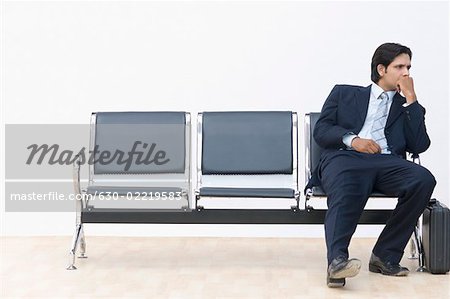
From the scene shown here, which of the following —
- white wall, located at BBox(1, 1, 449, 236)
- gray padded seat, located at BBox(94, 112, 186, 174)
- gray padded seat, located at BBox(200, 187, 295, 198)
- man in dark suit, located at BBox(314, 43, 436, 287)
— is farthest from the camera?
white wall, located at BBox(1, 1, 449, 236)

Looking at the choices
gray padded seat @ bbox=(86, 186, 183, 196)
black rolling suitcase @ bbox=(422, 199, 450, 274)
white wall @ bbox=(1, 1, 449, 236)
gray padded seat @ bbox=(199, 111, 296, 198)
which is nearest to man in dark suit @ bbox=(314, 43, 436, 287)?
black rolling suitcase @ bbox=(422, 199, 450, 274)

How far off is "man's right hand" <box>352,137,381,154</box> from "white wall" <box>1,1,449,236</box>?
1.28 metres

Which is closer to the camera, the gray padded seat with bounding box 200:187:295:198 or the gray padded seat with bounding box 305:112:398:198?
the gray padded seat with bounding box 200:187:295:198

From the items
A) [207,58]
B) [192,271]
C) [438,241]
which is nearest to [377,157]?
[438,241]

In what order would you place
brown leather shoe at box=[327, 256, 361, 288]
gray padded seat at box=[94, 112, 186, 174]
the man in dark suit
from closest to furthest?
1. brown leather shoe at box=[327, 256, 361, 288]
2. the man in dark suit
3. gray padded seat at box=[94, 112, 186, 174]

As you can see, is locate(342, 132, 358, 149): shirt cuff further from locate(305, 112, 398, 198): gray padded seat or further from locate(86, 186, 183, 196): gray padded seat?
locate(86, 186, 183, 196): gray padded seat

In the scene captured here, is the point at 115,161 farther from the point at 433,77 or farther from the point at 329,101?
the point at 433,77

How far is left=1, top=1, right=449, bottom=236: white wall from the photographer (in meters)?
6.33

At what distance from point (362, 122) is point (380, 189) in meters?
0.38

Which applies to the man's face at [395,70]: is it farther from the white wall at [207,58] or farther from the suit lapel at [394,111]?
the white wall at [207,58]

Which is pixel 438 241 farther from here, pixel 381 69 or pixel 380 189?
pixel 381 69

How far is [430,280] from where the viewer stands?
4.93 meters

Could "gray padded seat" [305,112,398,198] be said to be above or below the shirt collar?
below

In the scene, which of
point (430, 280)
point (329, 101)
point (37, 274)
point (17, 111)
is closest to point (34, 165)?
point (17, 111)
